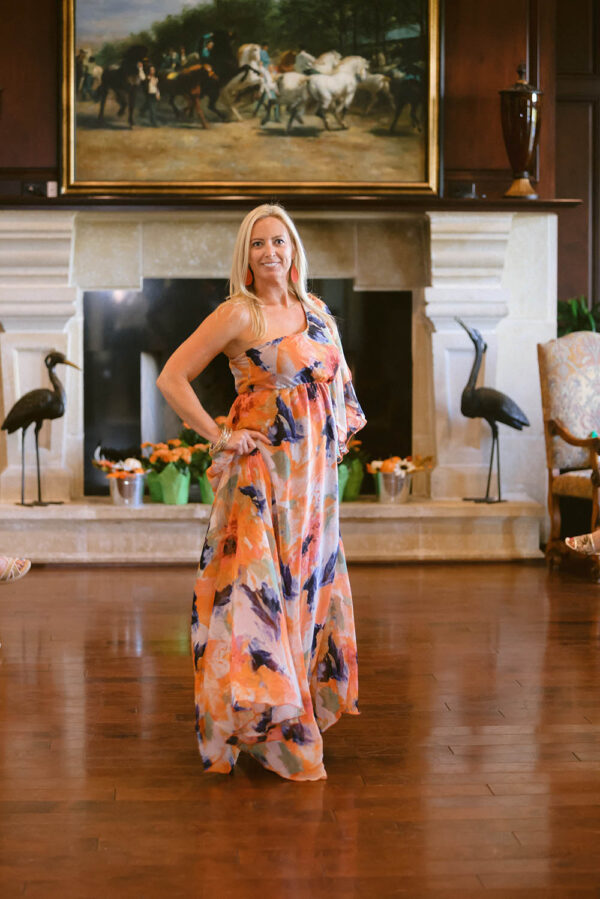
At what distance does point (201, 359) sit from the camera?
9.79ft

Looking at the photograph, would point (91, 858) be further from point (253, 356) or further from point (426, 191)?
point (426, 191)

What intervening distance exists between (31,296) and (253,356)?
3851mm

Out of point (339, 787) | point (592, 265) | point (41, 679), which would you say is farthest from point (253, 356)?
point (592, 265)

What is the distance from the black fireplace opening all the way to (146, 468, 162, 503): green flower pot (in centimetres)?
52

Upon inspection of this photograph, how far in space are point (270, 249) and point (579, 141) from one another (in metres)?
4.87

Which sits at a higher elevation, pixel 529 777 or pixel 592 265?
pixel 592 265

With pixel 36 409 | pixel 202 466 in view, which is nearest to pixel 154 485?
pixel 202 466

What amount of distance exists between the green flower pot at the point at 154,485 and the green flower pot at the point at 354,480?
1.06m

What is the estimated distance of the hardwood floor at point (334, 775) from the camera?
2.32m

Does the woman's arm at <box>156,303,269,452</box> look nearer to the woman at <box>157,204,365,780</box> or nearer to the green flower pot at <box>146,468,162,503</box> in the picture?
the woman at <box>157,204,365,780</box>

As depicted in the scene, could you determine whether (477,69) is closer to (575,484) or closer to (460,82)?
(460,82)

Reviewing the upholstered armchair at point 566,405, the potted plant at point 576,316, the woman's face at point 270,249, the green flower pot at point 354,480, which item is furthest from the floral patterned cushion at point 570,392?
the woman's face at point 270,249

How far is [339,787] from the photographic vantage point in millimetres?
2824

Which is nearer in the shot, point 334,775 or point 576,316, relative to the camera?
point 334,775
